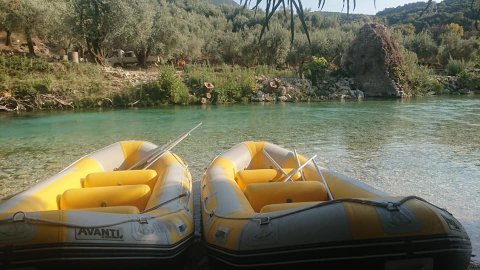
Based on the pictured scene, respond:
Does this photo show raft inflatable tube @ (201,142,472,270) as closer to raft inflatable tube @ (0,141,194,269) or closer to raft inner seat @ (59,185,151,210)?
raft inflatable tube @ (0,141,194,269)

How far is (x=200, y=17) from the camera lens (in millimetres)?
32594

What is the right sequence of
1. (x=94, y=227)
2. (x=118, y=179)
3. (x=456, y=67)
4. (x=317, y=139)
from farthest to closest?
(x=456, y=67) < (x=317, y=139) < (x=118, y=179) < (x=94, y=227)

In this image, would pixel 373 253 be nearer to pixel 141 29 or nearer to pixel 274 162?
pixel 274 162

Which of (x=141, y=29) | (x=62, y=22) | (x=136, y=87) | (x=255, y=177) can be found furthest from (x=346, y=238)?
(x=62, y=22)

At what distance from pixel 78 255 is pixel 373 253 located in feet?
5.67

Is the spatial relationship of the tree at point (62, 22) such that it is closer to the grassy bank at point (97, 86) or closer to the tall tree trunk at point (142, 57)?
the grassy bank at point (97, 86)

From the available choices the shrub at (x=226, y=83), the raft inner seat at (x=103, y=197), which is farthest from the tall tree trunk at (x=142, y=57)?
the raft inner seat at (x=103, y=197)

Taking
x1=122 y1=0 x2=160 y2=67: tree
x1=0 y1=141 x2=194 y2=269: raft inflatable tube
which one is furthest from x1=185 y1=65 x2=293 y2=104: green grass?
x1=0 y1=141 x2=194 y2=269: raft inflatable tube

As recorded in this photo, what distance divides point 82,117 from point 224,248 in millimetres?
13508

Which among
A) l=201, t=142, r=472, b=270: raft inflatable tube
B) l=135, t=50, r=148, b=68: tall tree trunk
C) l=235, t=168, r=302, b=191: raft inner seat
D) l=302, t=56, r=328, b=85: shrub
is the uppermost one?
l=135, t=50, r=148, b=68: tall tree trunk

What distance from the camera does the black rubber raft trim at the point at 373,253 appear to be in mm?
2354

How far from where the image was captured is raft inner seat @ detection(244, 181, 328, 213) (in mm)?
3533

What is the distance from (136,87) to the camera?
62.6ft

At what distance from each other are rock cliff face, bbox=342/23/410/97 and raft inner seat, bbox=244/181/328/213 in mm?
21279
